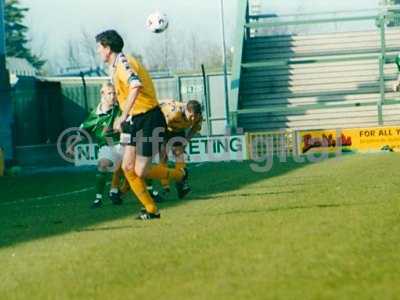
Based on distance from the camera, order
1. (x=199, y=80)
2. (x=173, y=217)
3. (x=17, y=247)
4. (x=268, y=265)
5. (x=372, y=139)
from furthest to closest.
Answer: (x=199, y=80) → (x=372, y=139) → (x=173, y=217) → (x=17, y=247) → (x=268, y=265)

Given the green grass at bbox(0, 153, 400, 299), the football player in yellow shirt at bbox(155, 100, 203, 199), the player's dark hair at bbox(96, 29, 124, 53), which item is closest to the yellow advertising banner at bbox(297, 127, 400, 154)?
the green grass at bbox(0, 153, 400, 299)

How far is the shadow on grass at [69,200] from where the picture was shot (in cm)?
1196

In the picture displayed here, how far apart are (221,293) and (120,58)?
5480 mm

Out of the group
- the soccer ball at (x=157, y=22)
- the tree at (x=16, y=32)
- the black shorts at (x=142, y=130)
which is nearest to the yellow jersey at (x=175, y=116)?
the black shorts at (x=142, y=130)

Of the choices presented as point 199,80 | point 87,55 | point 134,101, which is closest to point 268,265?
point 134,101

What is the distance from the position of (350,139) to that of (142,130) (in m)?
21.6

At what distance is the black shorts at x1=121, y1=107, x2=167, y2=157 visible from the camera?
1145 cm

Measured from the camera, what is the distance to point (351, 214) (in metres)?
10.9

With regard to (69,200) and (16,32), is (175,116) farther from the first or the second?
(16,32)

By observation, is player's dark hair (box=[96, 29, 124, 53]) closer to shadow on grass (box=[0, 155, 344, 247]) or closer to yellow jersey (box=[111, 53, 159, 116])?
yellow jersey (box=[111, 53, 159, 116])

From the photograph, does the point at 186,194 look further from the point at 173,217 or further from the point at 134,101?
the point at 134,101

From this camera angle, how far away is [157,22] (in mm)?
30922

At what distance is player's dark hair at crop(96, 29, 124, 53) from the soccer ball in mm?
19333

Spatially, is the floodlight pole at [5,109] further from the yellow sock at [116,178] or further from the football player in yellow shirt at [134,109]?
the football player in yellow shirt at [134,109]
